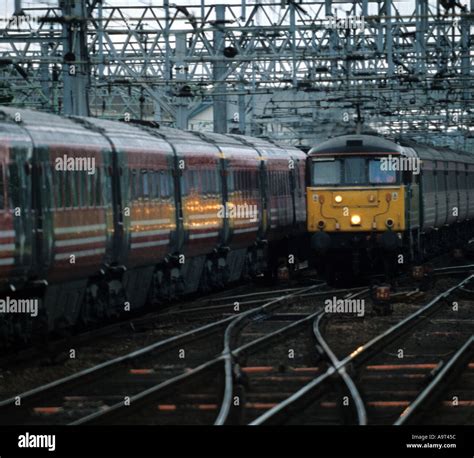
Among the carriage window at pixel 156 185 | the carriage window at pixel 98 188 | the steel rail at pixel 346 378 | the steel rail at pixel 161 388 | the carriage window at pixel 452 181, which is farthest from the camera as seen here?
the carriage window at pixel 452 181

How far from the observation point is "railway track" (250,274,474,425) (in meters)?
13.6

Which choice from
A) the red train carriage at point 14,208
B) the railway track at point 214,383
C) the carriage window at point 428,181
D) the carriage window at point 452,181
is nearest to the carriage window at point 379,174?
the carriage window at point 428,181

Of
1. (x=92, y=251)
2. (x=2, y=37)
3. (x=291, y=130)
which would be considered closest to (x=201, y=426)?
(x=92, y=251)

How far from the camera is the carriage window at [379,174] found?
30.3 metres

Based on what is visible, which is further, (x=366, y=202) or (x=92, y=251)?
(x=366, y=202)

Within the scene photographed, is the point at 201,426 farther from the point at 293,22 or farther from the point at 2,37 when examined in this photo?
the point at 2,37

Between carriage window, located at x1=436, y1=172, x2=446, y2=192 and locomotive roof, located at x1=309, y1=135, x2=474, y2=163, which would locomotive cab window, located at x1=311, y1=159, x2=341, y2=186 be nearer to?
locomotive roof, located at x1=309, y1=135, x2=474, y2=163

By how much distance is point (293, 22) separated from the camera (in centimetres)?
3344

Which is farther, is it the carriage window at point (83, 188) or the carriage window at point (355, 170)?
the carriage window at point (355, 170)

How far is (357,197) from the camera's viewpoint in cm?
3030

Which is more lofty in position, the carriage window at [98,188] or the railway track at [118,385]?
the carriage window at [98,188]

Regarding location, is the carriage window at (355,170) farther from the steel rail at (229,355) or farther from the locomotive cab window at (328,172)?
the steel rail at (229,355)

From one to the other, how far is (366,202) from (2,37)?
10826mm

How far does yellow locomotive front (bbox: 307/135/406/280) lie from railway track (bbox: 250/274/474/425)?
383 inches
